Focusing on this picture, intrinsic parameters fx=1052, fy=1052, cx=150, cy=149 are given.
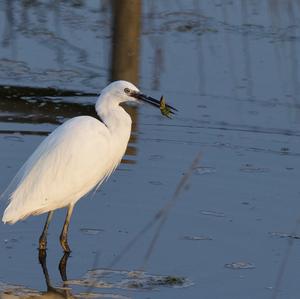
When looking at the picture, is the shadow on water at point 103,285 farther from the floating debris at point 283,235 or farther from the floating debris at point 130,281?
the floating debris at point 283,235

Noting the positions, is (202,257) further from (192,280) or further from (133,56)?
(133,56)

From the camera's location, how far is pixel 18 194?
6375mm

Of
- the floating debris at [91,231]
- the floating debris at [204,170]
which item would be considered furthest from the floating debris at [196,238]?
the floating debris at [204,170]

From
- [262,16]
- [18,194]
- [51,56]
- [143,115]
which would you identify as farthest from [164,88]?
[18,194]

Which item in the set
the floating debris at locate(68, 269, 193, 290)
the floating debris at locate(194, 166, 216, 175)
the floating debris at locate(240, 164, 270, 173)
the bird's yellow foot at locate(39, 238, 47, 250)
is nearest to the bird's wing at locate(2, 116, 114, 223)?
the bird's yellow foot at locate(39, 238, 47, 250)

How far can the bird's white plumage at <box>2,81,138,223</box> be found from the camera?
21.1 ft

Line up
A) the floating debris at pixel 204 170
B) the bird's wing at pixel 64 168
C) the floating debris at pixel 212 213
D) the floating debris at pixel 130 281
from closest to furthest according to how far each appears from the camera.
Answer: the floating debris at pixel 130 281 → the bird's wing at pixel 64 168 → the floating debris at pixel 212 213 → the floating debris at pixel 204 170

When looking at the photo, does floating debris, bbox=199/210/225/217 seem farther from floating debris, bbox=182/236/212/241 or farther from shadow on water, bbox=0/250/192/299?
shadow on water, bbox=0/250/192/299

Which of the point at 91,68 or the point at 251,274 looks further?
the point at 91,68

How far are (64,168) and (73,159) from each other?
0.08 m

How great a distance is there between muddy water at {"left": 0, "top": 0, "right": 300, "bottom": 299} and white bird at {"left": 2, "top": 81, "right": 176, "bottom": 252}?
0.95 ft

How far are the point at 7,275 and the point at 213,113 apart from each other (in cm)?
346

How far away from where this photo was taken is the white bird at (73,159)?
6457 millimetres

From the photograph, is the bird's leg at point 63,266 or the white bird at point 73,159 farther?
the white bird at point 73,159
